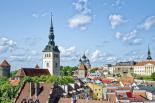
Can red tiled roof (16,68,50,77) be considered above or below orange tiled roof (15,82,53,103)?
above

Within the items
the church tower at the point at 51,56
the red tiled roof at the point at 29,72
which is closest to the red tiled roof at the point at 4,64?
the red tiled roof at the point at 29,72

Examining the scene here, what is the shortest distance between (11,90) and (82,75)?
102 metres

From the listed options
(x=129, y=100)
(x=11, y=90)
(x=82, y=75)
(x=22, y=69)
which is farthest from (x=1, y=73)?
(x=129, y=100)

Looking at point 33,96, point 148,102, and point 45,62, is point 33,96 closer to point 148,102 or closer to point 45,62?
point 148,102

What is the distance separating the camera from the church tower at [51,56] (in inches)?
6713

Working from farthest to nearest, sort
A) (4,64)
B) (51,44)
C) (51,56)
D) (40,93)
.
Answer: (51,44)
(51,56)
(4,64)
(40,93)

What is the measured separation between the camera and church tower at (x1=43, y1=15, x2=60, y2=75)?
17050 cm

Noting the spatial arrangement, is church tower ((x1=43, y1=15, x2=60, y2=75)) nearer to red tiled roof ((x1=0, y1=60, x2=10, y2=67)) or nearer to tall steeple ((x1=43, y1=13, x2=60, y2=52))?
tall steeple ((x1=43, y1=13, x2=60, y2=52))

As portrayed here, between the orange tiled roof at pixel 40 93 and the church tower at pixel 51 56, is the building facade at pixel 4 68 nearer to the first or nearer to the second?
the church tower at pixel 51 56

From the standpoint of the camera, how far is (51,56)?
171m

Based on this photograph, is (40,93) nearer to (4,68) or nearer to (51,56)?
(4,68)

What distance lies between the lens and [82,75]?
19138cm

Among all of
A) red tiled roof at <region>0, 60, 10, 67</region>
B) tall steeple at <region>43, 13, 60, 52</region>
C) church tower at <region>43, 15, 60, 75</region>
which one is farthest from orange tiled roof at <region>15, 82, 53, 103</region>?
church tower at <region>43, 15, 60, 75</region>

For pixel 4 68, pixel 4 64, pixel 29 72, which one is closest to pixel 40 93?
pixel 29 72
